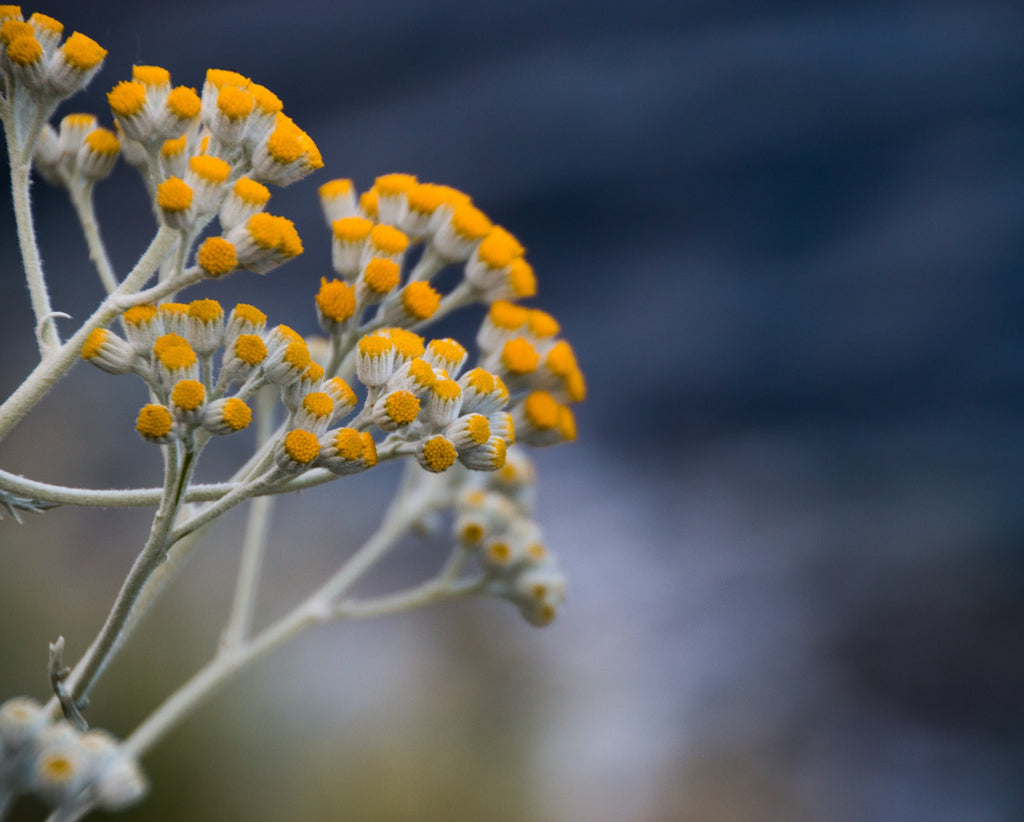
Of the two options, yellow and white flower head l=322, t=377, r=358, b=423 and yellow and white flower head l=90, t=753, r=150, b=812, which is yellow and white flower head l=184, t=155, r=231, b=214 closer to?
yellow and white flower head l=322, t=377, r=358, b=423

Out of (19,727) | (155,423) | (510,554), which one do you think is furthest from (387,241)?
(510,554)

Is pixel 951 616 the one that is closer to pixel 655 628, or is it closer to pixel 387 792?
pixel 655 628

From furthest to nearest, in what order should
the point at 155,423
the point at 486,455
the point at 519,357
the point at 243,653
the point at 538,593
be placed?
the point at 538,593
the point at 243,653
the point at 519,357
the point at 486,455
the point at 155,423

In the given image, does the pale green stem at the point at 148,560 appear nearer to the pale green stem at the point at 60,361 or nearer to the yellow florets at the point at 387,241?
the pale green stem at the point at 60,361

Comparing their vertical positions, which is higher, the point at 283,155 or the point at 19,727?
the point at 283,155

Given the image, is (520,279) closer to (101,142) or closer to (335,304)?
(335,304)

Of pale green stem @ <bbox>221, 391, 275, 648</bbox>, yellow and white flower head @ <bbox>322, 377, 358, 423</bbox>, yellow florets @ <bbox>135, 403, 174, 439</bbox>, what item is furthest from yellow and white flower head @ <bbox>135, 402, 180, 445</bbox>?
pale green stem @ <bbox>221, 391, 275, 648</bbox>

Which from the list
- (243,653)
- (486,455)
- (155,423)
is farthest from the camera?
(243,653)

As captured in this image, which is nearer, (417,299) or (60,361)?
(60,361)
